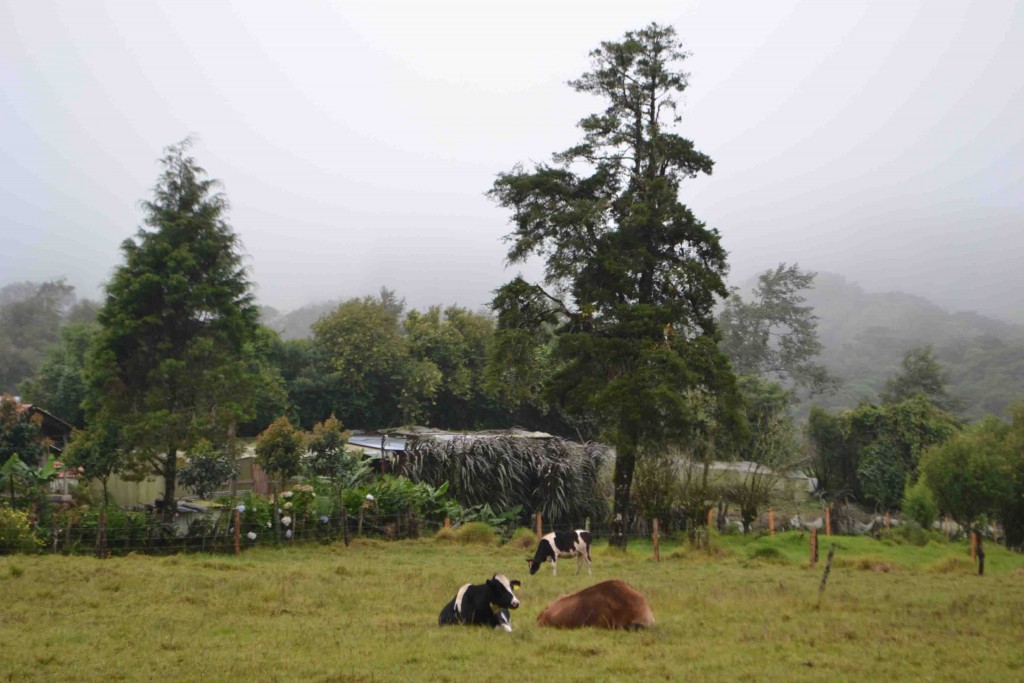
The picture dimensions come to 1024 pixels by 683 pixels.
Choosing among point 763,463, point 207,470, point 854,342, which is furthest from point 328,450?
point 854,342

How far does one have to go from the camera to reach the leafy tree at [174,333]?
17.8 metres

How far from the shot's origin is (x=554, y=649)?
779 cm

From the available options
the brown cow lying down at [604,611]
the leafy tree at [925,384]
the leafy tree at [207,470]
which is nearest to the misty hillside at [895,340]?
the leafy tree at [925,384]

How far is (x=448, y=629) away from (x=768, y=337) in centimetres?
4994

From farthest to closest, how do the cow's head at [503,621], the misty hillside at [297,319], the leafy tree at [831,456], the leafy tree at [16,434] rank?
the misty hillside at [297,319]
the leafy tree at [831,456]
the leafy tree at [16,434]
the cow's head at [503,621]

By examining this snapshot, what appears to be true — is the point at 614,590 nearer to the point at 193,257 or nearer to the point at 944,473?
the point at 193,257

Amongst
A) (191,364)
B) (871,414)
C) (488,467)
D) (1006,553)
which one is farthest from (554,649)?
(871,414)

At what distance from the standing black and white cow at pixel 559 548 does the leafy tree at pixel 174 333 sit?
7.98 metres

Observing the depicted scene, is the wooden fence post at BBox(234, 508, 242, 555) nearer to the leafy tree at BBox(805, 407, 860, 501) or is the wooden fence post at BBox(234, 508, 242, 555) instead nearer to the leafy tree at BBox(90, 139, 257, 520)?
the leafy tree at BBox(90, 139, 257, 520)

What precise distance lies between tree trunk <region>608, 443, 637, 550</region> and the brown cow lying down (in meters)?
9.32

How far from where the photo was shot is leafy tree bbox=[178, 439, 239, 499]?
2120 centimetres

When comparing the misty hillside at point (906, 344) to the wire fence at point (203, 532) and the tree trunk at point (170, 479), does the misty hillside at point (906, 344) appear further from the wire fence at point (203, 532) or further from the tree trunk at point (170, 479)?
the tree trunk at point (170, 479)

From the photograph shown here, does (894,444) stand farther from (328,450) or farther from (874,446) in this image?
(328,450)

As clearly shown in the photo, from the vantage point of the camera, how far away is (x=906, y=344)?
11044 cm
